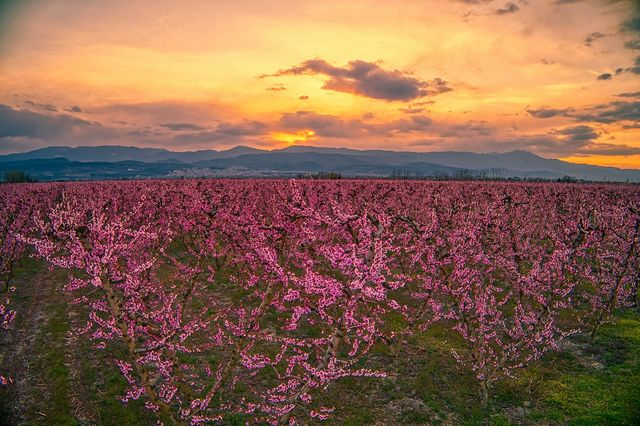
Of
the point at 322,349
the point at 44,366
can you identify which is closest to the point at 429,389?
the point at 322,349

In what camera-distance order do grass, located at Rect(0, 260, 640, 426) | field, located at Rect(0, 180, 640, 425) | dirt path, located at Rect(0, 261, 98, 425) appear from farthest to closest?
1. dirt path, located at Rect(0, 261, 98, 425)
2. grass, located at Rect(0, 260, 640, 426)
3. field, located at Rect(0, 180, 640, 425)

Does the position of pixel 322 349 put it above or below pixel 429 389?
above

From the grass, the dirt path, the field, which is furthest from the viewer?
the dirt path

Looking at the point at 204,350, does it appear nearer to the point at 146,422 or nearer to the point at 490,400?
the point at 146,422

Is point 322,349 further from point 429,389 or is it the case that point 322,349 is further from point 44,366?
point 44,366

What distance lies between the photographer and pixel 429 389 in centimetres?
1326

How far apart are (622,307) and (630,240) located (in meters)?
6.35

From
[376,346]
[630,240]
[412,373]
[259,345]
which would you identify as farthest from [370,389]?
[630,240]

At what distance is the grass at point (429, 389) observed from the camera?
38.3 ft

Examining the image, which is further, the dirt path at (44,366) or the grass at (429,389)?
the dirt path at (44,366)

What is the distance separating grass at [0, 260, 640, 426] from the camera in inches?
460

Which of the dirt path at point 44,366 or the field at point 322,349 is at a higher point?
the field at point 322,349

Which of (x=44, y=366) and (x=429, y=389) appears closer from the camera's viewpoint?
(x=429, y=389)

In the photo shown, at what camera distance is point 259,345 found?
53.5ft
